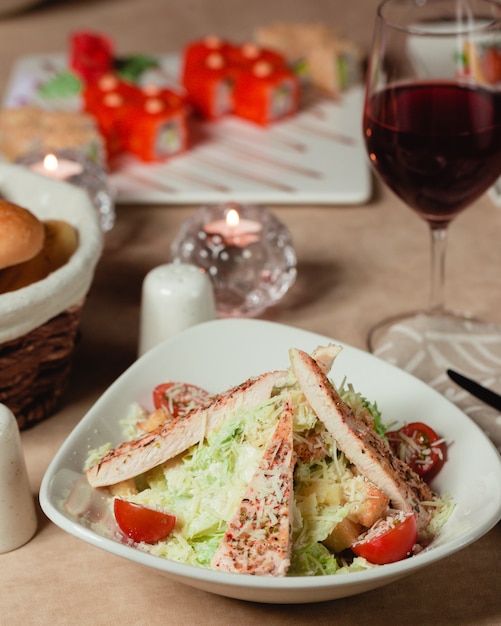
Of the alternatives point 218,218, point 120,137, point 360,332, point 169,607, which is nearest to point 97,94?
point 120,137

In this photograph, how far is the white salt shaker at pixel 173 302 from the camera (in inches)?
51.3

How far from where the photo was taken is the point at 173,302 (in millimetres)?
1301

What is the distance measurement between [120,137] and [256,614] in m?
1.28

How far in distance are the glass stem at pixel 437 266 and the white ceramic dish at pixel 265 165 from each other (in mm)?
424

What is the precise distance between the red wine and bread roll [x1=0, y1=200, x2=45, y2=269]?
0.47 meters

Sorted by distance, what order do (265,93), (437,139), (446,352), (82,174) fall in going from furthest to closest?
(265,93), (82,174), (446,352), (437,139)

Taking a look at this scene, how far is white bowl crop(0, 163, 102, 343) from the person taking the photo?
1.09 m

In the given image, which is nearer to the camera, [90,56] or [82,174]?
[82,174]

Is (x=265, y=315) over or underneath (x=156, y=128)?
underneath

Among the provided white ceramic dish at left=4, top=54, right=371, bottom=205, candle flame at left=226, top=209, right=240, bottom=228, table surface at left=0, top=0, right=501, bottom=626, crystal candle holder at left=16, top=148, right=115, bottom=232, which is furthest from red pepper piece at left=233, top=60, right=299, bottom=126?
candle flame at left=226, top=209, right=240, bottom=228

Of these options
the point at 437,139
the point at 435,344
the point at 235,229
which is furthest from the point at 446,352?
the point at 235,229

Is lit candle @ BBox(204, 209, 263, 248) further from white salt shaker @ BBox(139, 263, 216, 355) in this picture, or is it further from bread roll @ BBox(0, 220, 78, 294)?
bread roll @ BBox(0, 220, 78, 294)

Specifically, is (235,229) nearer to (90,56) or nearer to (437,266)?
(437,266)

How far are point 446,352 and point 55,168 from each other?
2.61 ft
